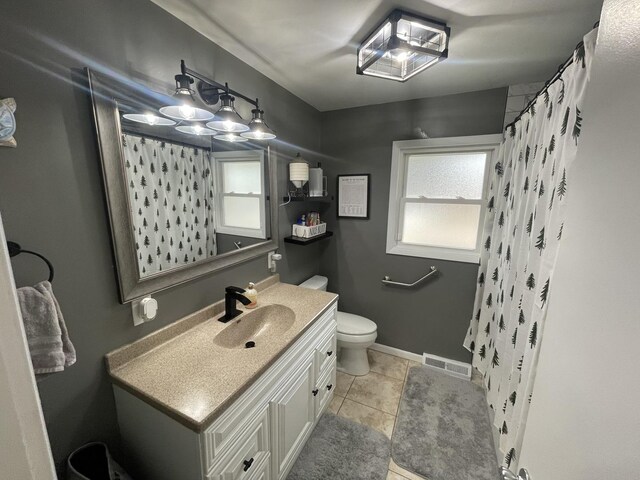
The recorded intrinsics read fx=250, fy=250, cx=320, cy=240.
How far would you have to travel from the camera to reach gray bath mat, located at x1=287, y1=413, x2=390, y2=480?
1.42m

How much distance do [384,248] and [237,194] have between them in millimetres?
1446

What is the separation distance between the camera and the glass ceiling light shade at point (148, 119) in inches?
40.4

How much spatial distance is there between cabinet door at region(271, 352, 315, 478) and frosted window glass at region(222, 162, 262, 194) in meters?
1.11

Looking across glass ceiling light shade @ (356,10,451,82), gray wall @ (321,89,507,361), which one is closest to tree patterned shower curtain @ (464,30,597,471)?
gray wall @ (321,89,507,361)

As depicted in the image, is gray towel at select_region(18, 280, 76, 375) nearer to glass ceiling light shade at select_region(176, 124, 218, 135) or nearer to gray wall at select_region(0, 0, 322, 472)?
gray wall at select_region(0, 0, 322, 472)

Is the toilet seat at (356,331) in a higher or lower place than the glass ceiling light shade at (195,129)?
lower

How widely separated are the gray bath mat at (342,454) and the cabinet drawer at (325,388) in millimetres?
140

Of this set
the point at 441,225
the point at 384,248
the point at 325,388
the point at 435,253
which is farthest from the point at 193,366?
the point at 441,225

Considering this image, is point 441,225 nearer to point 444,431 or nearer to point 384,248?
point 384,248

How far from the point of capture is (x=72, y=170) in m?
0.88

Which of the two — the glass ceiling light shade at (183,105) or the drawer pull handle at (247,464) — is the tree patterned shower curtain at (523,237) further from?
the glass ceiling light shade at (183,105)

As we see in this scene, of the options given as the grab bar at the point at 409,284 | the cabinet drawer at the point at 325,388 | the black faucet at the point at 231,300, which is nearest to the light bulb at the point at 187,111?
the black faucet at the point at 231,300

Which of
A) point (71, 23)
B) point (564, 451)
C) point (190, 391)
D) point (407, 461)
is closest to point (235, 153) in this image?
point (71, 23)

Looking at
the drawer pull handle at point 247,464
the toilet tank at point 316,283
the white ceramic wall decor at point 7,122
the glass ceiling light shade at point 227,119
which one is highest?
the glass ceiling light shade at point 227,119
